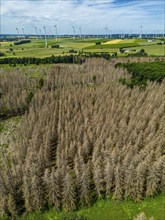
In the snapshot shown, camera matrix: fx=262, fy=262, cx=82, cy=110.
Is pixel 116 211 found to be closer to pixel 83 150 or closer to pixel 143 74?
pixel 83 150

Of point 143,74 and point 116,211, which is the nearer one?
point 116,211

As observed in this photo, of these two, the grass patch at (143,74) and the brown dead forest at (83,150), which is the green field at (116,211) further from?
the grass patch at (143,74)

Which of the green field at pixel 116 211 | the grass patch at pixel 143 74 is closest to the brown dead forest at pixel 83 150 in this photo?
the green field at pixel 116 211

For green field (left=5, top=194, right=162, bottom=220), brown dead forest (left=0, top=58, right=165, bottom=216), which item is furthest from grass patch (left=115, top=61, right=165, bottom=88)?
green field (left=5, top=194, right=162, bottom=220)

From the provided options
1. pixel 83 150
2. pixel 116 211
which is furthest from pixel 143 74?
pixel 116 211

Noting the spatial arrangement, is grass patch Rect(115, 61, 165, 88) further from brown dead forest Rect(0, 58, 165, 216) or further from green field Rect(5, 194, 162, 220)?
green field Rect(5, 194, 162, 220)

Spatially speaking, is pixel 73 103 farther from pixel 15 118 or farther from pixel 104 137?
pixel 104 137

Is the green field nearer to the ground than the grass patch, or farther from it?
nearer to the ground

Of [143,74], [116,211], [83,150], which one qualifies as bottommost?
[116,211]
